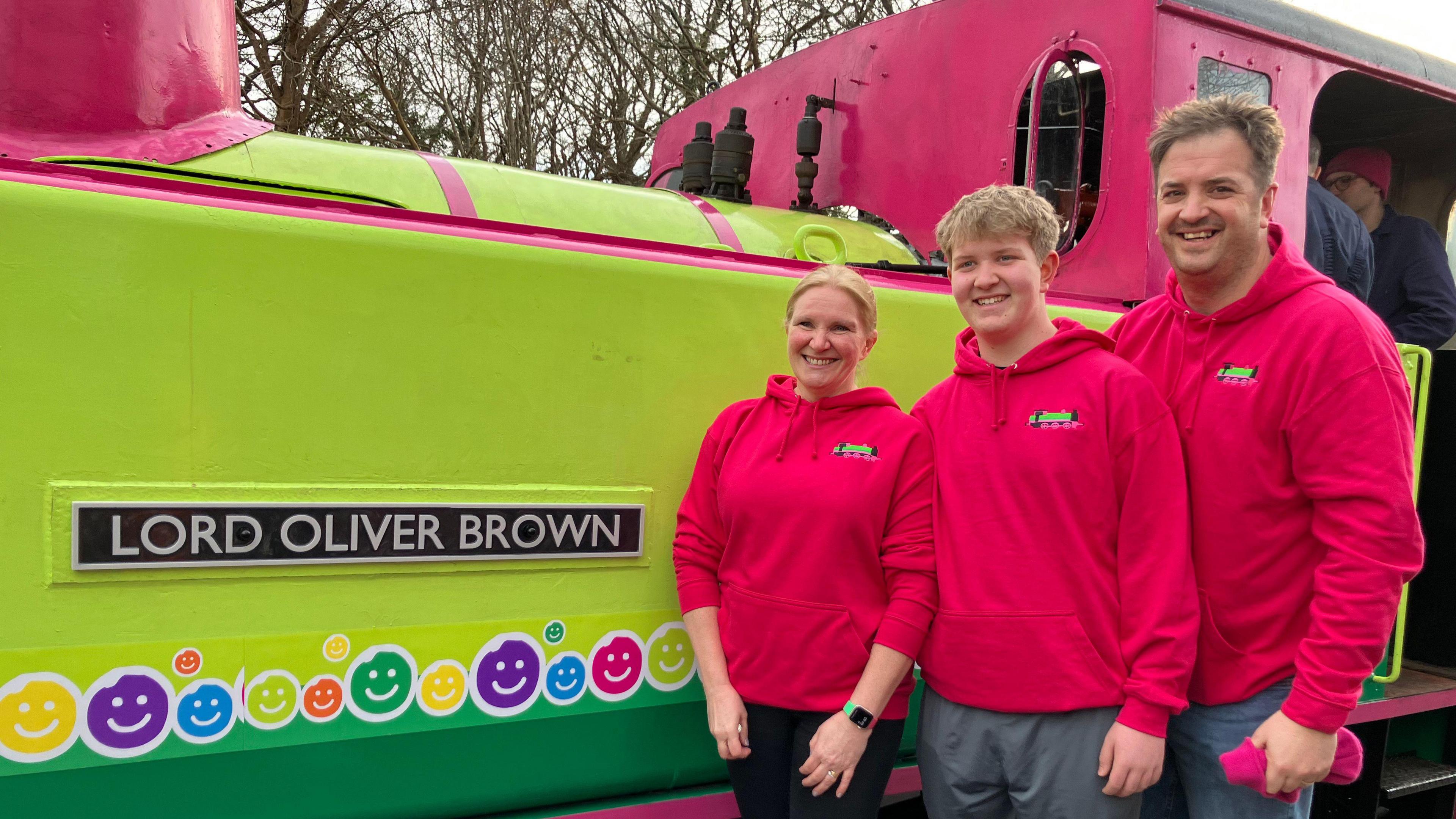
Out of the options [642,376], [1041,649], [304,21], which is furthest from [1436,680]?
[304,21]

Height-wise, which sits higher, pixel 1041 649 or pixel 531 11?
pixel 531 11

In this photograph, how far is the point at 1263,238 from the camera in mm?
1693

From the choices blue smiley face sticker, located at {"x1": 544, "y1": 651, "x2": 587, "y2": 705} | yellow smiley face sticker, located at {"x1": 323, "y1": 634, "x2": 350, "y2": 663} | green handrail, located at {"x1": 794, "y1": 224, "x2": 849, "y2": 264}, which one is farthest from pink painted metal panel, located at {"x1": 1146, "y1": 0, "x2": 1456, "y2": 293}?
yellow smiley face sticker, located at {"x1": 323, "y1": 634, "x2": 350, "y2": 663}

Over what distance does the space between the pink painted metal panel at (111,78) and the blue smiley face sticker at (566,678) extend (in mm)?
1265

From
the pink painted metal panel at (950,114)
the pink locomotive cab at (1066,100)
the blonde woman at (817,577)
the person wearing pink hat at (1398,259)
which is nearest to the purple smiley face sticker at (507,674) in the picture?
the blonde woman at (817,577)

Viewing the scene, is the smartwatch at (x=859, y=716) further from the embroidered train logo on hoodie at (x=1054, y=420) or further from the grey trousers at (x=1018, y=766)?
the embroidered train logo on hoodie at (x=1054, y=420)

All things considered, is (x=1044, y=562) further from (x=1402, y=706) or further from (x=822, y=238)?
(x=1402, y=706)

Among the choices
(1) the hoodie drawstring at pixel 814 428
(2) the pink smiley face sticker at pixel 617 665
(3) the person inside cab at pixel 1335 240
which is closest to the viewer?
(1) the hoodie drawstring at pixel 814 428

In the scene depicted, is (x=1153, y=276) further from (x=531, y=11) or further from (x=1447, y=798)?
(x=531, y=11)

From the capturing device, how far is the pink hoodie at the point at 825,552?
179cm

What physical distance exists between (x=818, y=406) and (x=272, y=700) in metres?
1.01

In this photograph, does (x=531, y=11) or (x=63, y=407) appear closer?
(x=63, y=407)

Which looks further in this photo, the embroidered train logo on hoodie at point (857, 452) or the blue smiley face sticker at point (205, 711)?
the embroidered train logo on hoodie at point (857, 452)

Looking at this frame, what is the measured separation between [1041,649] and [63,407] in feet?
4.91
